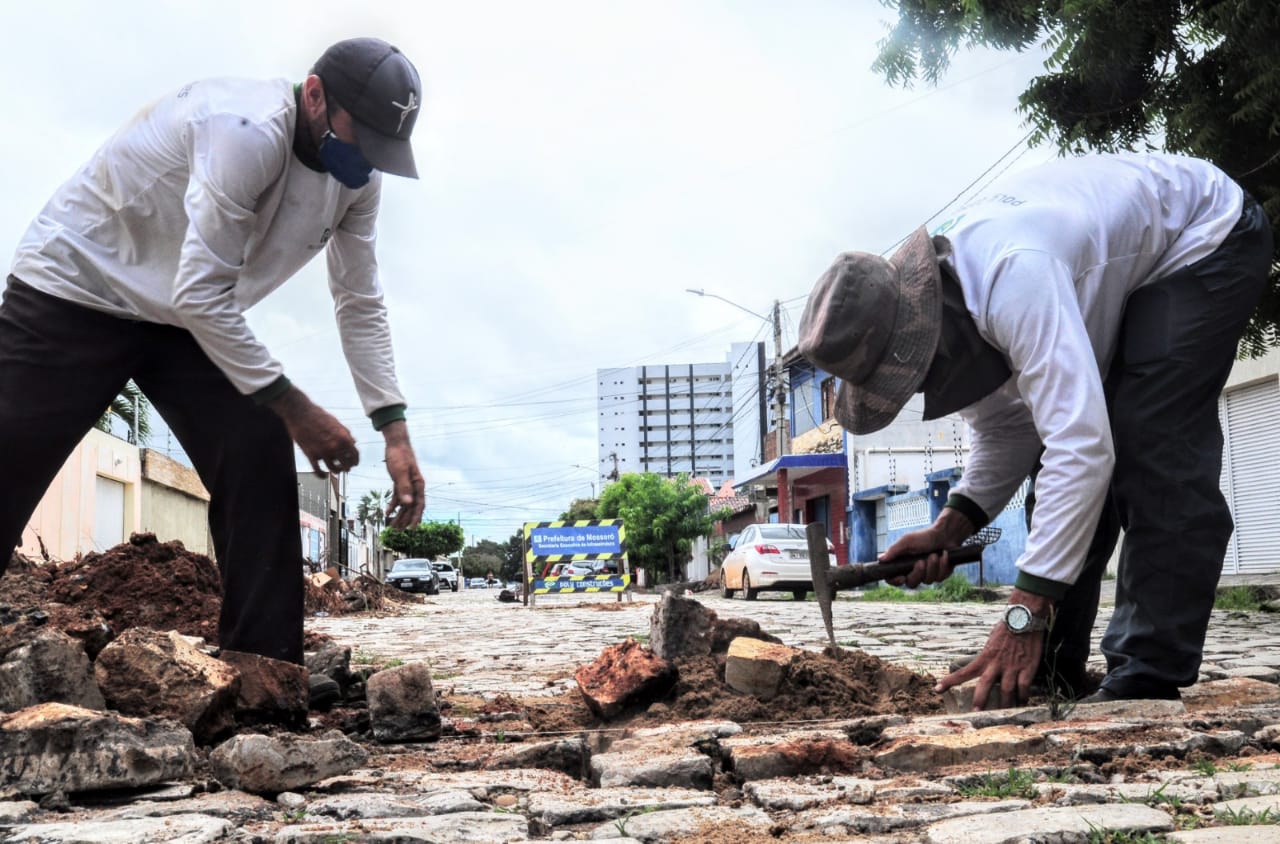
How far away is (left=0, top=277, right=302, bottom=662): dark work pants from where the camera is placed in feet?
10.5

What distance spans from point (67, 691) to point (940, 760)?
2.29m

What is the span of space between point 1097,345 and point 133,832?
2852mm

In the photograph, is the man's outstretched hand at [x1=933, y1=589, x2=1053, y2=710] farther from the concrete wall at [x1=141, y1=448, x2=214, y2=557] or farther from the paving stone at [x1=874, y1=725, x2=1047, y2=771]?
the concrete wall at [x1=141, y1=448, x2=214, y2=557]

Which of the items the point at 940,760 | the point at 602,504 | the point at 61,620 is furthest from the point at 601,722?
the point at 602,504

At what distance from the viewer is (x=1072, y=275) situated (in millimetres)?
3277

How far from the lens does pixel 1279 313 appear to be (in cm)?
802

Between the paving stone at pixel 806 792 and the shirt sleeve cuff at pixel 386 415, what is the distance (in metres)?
1.73

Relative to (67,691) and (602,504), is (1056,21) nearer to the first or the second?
(67,691)

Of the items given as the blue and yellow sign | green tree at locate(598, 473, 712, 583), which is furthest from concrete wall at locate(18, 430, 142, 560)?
green tree at locate(598, 473, 712, 583)

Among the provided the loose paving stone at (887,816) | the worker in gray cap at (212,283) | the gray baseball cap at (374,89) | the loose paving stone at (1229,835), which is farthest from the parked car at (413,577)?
the loose paving stone at (1229,835)

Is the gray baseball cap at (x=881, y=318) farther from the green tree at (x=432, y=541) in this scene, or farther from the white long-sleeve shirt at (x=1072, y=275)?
the green tree at (x=432, y=541)

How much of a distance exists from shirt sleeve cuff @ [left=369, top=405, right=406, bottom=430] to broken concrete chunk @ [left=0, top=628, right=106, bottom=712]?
1.10 m

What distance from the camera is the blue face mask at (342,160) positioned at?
3326 millimetres

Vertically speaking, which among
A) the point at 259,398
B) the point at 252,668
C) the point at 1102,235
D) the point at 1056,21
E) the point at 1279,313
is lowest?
the point at 252,668
